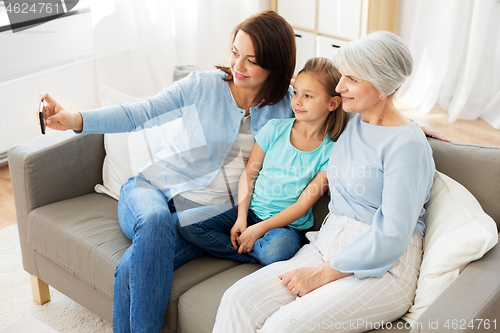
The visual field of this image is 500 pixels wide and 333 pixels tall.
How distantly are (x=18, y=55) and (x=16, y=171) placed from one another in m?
1.33

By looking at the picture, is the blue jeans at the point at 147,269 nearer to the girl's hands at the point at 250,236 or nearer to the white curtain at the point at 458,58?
the girl's hands at the point at 250,236

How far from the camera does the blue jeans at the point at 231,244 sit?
1.47 meters

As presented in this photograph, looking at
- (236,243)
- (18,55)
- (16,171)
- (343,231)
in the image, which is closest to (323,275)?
(343,231)

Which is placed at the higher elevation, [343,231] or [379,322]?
[343,231]

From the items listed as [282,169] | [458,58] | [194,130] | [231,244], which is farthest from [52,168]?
[458,58]

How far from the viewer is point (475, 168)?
4.69 ft

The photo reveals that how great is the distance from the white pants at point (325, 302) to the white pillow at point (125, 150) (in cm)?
68

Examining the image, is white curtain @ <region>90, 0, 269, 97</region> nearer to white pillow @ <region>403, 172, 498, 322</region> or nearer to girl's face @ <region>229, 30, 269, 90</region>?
girl's face @ <region>229, 30, 269, 90</region>

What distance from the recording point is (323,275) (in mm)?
1304

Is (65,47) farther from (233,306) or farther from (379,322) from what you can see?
(379,322)

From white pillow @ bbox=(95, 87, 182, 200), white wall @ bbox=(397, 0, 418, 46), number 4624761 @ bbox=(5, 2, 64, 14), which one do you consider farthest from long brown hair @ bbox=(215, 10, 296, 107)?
white wall @ bbox=(397, 0, 418, 46)

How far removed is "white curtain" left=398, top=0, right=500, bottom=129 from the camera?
334 centimetres

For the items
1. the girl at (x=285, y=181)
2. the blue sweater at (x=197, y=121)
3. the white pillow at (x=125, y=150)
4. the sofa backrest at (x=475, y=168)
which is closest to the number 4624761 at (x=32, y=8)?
the white pillow at (x=125, y=150)

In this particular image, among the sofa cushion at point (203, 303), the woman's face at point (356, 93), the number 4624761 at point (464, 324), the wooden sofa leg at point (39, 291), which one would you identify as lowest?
the wooden sofa leg at point (39, 291)
